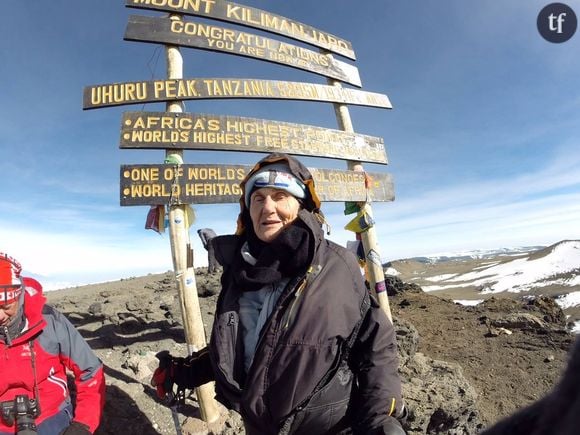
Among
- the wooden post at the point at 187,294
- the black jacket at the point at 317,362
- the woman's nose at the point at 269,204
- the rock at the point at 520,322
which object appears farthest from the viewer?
the rock at the point at 520,322

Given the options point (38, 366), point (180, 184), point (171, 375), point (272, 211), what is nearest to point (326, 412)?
point (272, 211)

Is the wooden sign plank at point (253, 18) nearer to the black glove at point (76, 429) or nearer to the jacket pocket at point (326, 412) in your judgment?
the black glove at point (76, 429)

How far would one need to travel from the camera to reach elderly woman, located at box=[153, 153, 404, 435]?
6.19ft

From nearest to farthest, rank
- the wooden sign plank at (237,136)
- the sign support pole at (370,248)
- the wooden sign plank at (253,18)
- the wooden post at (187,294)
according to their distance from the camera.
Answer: the wooden post at (187,294)
the wooden sign plank at (237,136)
the wooden sign plank at (253,18)
the sign support pole at (370,248)

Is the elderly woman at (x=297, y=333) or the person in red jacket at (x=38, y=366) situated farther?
the person in red jacket at (x=38, y=366)

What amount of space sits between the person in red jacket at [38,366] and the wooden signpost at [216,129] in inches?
54.0

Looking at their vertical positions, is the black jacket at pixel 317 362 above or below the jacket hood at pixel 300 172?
below

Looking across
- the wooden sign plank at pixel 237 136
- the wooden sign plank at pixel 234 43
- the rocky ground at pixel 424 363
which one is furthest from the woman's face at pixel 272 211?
the wooden sign plank at pixel 234 43

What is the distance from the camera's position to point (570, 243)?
163ft

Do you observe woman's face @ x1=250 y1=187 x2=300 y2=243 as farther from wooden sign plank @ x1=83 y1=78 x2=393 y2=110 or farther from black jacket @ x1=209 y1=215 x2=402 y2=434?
wooden sign plank @ x1=83 y1=78 x2=393 y2=110

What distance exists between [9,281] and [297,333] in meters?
2.50

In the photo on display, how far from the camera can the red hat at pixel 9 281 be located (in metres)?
2.63

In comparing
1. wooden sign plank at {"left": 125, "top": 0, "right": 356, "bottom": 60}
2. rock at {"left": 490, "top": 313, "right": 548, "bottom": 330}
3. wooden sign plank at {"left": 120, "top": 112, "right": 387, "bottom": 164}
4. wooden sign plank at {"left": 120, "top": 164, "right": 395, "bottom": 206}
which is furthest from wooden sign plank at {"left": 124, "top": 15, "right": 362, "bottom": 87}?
rock at {"left": 490, "top": 313, "right": 548, "bottom": 330}

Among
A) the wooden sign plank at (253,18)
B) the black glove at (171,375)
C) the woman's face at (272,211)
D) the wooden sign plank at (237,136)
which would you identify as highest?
the wooden sign plank at (253,18)
